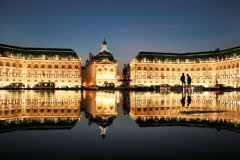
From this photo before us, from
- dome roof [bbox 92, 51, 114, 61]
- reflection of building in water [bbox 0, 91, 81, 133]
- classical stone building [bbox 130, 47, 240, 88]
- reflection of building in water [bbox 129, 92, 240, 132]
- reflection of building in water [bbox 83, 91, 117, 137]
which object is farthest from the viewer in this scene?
classical stone building [bbox 130, 47, 240, 88]

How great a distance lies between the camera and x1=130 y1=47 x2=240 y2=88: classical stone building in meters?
109

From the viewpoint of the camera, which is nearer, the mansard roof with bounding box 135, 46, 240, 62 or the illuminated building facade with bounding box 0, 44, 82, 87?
the illuminated building facade with bounding box 0, 44, 82, 87

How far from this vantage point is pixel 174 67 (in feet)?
371

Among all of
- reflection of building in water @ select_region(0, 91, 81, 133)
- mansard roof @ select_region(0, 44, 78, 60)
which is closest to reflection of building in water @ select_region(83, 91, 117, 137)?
reflection of building in water @ select_region(0, 91, 81, 133)

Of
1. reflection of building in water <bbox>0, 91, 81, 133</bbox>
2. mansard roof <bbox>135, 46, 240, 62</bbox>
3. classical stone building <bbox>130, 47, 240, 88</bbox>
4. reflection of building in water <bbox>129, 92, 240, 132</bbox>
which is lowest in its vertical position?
reflection of building in water <bbox>129, 92, 240, 132</bbox>

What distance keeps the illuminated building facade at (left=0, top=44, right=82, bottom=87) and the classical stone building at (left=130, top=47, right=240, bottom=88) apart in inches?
1154

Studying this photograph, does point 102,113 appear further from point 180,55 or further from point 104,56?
point 180,55

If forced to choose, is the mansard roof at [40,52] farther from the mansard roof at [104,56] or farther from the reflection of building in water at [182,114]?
the reflection of building in water at [182,114]

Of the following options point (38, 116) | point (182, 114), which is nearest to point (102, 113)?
point (38, 116)

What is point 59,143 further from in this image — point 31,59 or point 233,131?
point 31,59

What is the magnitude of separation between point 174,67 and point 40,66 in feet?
202

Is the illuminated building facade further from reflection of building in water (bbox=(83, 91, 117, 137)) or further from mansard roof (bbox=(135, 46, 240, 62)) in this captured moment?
reflection of building in water (bbox=(83, 91, 117, 137))

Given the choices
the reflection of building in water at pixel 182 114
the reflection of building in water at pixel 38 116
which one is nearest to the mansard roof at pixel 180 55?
the reflection of building in water at pixel 182 114

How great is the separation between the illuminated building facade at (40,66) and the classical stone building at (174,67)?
96.1ft
